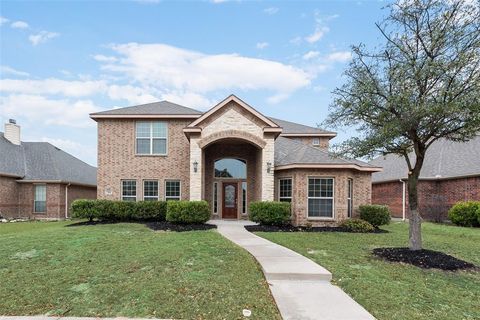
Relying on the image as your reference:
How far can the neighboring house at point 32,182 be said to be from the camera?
2277cm

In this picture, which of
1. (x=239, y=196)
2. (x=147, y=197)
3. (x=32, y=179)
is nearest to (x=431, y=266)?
(x=239, y=196)

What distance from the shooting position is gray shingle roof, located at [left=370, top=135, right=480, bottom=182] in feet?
68.1

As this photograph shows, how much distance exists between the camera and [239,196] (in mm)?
19156

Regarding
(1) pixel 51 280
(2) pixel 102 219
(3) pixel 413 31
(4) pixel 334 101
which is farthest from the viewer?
(2) pixel 102 219

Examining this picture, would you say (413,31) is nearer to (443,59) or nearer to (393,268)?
(443,59)

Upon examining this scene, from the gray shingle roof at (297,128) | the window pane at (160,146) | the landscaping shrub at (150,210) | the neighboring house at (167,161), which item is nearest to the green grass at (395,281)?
the landscaping shrub at (150,210)

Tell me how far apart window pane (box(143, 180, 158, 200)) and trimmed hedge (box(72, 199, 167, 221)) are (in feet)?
6.27

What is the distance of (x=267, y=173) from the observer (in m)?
16.3

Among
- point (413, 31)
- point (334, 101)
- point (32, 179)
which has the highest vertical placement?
point (413, 31)

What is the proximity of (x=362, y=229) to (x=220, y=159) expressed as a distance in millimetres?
8460

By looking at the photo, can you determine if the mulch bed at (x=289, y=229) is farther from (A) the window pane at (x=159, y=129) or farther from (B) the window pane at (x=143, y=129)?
(B) the window pane at (x=143, y=129)

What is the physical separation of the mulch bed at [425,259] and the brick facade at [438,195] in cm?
1335

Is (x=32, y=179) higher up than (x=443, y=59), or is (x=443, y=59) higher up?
(x=443, y=59)

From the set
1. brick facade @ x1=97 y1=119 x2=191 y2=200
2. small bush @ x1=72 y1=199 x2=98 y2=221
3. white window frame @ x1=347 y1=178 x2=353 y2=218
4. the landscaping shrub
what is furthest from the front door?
small bush @ x1=72 y1=199 x2=98 y2=221
